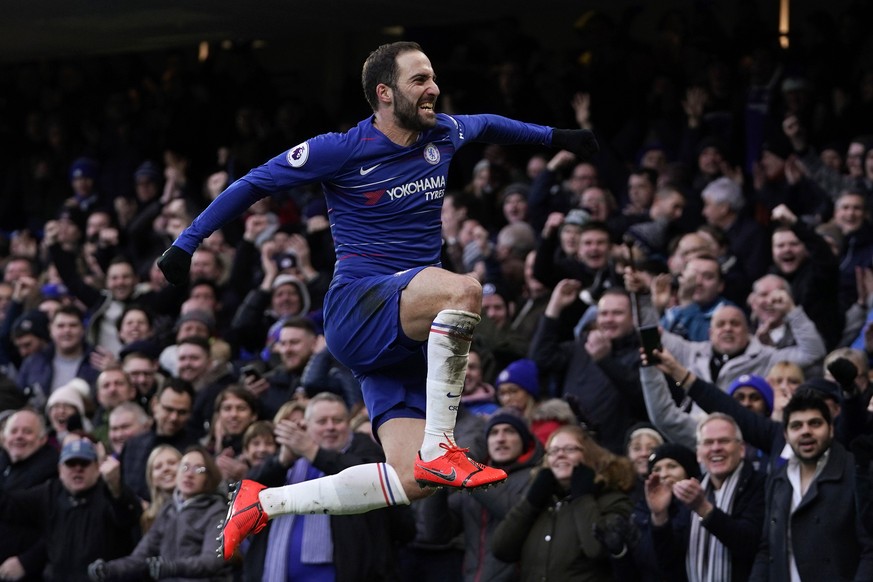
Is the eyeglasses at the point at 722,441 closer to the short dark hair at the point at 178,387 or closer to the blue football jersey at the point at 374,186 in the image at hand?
the blue football jersey at the point at 374,186

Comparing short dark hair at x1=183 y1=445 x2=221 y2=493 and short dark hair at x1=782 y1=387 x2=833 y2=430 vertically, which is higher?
short dark hair at x1=782 y1=387 x2=833 y2=430

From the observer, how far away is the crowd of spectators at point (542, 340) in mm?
9344

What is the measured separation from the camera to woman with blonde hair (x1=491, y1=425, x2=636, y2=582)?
9.48 meters

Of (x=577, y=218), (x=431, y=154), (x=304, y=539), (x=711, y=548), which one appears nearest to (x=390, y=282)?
(x=431, y=154)

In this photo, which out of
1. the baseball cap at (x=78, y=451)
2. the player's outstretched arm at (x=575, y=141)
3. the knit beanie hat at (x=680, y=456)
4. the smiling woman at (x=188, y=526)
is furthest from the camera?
the baseball cap at (x=78, y=451)

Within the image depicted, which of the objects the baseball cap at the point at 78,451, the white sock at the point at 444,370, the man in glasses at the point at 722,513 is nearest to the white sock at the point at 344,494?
the white sock at the point at 444,370

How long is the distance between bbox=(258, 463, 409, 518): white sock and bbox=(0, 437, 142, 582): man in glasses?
3.88 meters

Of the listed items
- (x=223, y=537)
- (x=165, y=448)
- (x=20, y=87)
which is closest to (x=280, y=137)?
(x=20, y=87)

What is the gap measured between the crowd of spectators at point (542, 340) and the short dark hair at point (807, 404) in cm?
2

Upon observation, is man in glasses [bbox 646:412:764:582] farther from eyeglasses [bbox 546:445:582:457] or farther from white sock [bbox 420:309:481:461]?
white sock [bbox 420:309:481:461]

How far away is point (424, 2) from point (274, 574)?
6.33m

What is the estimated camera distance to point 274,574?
10055 mm

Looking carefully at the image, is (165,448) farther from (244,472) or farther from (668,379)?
(668,379)

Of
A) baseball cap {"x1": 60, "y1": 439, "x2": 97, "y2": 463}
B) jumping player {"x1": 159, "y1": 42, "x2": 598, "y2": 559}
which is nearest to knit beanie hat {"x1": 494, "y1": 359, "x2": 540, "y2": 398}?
baseball cap {"x1": 60, "y1": 439, "x2": 97, "y2": 463}
